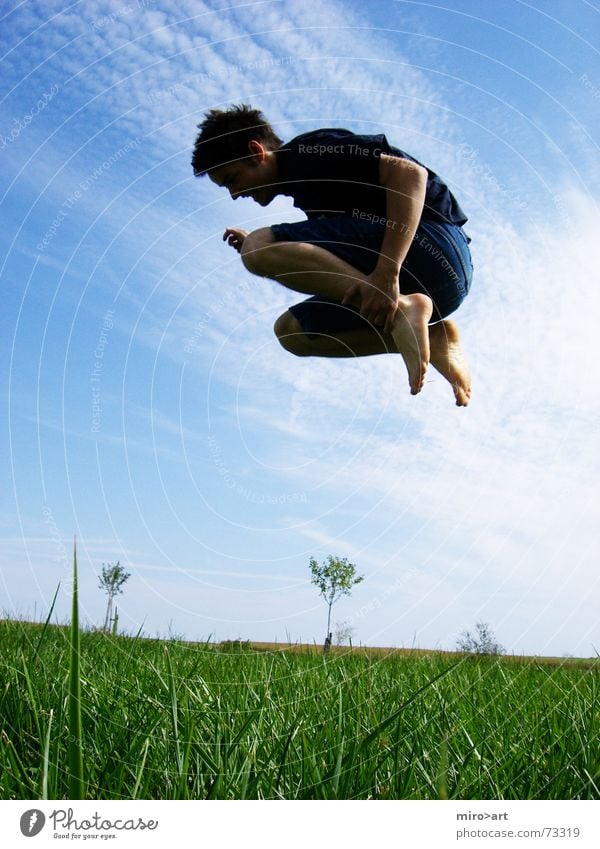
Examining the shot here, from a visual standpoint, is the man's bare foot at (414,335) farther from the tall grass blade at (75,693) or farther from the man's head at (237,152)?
the tall grass blade at (75,693)

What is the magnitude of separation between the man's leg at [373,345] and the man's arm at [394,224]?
0.83ft

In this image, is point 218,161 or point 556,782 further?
point 218,161

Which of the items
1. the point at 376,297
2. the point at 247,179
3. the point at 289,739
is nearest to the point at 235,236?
the point at 247,179

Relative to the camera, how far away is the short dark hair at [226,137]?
11.9 feet

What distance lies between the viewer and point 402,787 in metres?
2.26

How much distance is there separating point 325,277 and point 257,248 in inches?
13.8

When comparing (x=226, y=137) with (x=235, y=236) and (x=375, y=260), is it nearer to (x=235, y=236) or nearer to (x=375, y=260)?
(x=235, y=236)

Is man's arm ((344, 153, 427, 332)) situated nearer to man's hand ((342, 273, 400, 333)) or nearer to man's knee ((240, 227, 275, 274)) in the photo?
man's hand ((342, 273, 400, 333))

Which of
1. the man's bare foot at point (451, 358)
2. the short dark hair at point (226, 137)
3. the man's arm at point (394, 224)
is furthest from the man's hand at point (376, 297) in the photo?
the short dark hair at point (226, 137)

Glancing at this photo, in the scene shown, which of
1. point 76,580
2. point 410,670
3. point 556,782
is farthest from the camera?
point 410,670
